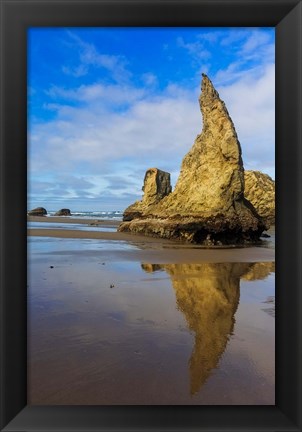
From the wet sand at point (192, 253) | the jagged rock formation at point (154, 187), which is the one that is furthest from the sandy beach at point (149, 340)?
the jagged rock formation at point (154, 187)

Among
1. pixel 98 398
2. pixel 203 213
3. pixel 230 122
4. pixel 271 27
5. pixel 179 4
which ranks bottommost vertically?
pixel 98 398

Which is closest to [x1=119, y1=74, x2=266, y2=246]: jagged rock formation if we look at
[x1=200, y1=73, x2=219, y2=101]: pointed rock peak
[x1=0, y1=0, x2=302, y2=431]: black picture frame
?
[x1=200, y1=73, x2=219, y2=101]: pointed rock peak

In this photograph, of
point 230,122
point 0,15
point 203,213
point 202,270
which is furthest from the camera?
point 230,122

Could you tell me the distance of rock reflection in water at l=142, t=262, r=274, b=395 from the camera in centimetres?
251

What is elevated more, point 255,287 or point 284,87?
A: point 284,87

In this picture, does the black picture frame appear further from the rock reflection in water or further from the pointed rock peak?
the pointed rock peak

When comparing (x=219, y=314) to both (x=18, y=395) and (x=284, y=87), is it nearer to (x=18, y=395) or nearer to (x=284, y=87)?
(x=18, y=395)

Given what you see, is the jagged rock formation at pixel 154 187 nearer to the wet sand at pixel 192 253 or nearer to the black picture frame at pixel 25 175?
the wet sand at pixel 192 253

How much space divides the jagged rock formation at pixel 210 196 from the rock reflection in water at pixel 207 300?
20.4ft

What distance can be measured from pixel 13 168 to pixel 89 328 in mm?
2013

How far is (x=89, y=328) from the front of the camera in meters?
3.07

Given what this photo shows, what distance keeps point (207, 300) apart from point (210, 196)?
12.0 metres

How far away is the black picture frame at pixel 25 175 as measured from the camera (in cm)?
182

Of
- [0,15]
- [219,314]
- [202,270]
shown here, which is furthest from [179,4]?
[202,270]
